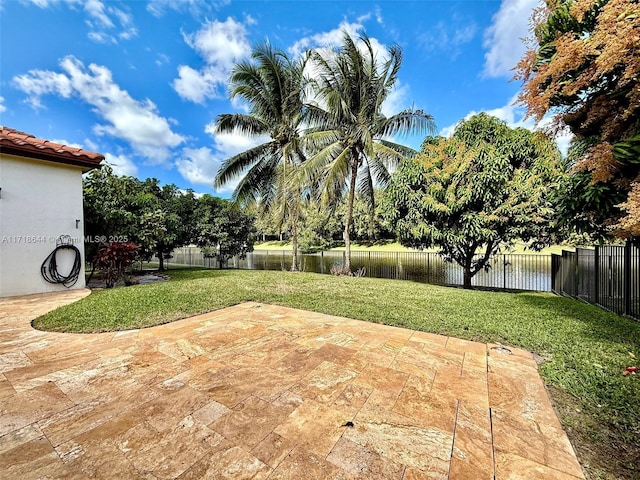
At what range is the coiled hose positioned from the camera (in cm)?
674

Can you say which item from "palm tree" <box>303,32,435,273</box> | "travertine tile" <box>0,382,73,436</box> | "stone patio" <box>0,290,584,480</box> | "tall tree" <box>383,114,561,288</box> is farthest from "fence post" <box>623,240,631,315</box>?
"travertine tile" <box>0,382,73,436</box>

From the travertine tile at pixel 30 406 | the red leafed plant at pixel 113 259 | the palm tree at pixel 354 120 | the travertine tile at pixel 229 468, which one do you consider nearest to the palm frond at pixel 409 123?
the palm tree at pixel 354 120

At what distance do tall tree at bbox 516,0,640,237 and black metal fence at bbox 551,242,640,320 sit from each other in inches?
62.7

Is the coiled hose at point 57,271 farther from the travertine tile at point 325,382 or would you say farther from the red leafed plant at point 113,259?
the travertine tile at point 325,382

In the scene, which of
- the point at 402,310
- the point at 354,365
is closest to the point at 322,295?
the point at 402,310

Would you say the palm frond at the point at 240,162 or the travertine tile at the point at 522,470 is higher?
the palm frond at the point at 240,162

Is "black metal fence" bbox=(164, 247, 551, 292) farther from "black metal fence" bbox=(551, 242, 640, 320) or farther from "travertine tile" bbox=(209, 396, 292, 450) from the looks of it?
"travertine tile" bbox=(209, 396, 292, 450)

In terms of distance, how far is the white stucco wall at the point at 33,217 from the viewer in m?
6.23

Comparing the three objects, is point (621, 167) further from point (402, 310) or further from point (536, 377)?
point (402, 310)

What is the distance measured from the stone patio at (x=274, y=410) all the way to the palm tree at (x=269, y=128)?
7403mm

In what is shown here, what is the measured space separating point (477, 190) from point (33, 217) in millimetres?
11544

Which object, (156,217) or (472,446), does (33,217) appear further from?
(472,446)

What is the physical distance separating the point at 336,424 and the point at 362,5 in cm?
1091

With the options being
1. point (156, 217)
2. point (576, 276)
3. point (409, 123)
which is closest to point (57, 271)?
point (156, 217)
